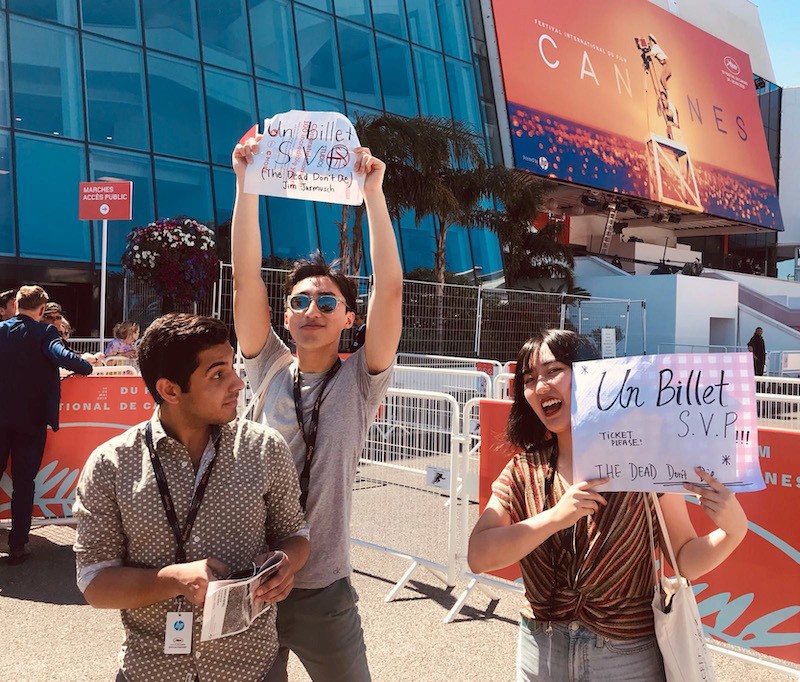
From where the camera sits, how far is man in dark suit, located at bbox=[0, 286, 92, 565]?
5.05 metres

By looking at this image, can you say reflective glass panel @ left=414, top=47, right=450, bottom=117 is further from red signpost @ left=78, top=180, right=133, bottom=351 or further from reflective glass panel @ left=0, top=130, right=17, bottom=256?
red signpost @ left=78, top=180, right=133, bottom=351

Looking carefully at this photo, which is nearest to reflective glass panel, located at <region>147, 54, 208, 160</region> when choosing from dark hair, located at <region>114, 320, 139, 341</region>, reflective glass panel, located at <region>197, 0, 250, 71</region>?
reflective glass panel, located at <region>197, 0, 250, 71</region>

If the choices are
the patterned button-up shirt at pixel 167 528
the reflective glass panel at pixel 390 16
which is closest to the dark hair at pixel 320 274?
the patterned button-up shirt at pixel 167 528

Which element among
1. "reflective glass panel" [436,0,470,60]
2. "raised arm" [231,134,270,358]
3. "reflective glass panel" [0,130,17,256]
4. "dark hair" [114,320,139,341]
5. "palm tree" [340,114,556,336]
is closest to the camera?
"raised arm" [231,134,270,358]

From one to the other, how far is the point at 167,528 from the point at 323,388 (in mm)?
735

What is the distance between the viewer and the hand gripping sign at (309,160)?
2.51m

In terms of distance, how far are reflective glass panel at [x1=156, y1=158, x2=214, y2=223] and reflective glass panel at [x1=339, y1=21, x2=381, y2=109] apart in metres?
5.66

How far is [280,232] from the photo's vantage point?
17875 mm

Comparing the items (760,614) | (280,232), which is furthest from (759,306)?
(760,614)

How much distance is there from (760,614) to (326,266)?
9.30 feet

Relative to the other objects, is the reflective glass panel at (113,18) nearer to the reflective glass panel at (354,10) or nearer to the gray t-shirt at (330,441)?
the reflective glass panel at (354,10)

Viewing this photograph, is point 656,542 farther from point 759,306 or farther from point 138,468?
point 759,306

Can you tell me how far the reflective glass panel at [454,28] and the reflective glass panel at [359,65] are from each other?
138 inches

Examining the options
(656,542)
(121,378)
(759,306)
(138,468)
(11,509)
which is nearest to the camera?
(138,468)
